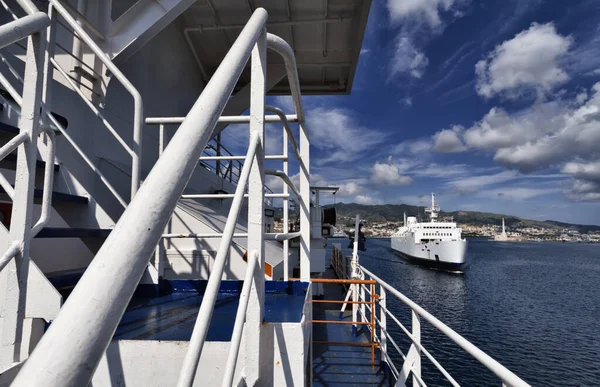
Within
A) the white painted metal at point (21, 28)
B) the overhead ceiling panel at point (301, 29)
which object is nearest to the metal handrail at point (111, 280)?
the white painted metal at point (21, 28)

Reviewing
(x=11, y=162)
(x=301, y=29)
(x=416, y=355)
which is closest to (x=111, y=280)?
(x=11, y=162)

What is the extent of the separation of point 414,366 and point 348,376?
1429mm

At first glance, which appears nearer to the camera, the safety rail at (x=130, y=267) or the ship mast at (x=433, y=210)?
the safety rail at (x=130, y=267)

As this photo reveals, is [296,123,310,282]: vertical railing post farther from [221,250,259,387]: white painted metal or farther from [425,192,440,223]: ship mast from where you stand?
[425,192,440,223]: ship mast

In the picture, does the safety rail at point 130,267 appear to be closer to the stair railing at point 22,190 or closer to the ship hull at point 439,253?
the stair railing at point 22,190

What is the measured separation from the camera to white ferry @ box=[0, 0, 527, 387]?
576mm

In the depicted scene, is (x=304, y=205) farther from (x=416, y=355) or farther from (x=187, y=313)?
(x=416, y=355)

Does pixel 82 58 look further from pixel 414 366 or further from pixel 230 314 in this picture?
pixel 414 366

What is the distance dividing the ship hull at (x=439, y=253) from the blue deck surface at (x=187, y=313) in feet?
117

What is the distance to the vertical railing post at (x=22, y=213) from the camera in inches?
49.5

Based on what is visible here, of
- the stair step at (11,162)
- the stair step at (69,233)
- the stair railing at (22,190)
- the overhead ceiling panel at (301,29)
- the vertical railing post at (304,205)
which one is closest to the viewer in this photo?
the stair railing at (22,190)

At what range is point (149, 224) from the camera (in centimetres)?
57

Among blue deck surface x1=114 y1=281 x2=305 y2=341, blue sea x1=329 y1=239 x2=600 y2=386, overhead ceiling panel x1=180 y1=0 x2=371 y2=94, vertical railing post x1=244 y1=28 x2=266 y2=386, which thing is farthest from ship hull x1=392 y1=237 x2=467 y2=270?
vertical railing post x1=244 y1=28 x2=266 y2=386

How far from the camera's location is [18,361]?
128 centimetres
